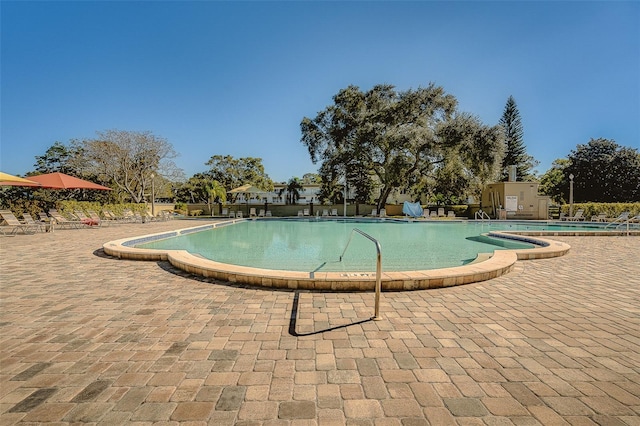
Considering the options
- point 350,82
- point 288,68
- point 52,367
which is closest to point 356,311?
point 52,367

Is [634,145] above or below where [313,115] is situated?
below

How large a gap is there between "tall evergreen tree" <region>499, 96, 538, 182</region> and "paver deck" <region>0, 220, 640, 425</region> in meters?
35.0

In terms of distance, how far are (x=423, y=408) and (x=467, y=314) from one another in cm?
174

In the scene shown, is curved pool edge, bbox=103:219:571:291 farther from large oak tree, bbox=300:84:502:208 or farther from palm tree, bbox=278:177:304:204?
palm tree, bbox=278:177:304:204

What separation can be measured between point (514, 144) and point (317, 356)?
39.6 meters

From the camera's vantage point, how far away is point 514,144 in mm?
33438

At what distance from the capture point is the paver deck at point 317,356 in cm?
158

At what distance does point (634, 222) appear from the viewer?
15.6 metres

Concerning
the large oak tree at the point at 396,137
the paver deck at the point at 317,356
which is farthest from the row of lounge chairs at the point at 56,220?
the large oak tree at the point at 396,137

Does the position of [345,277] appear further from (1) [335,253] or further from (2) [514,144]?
(2) [514,144]

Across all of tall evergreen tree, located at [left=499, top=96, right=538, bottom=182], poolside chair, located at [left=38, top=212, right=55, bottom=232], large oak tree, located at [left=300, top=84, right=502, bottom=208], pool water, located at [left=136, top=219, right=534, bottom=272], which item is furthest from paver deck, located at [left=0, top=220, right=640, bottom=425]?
tall evergreen tree, located at [left=499, top=96, right=538, bottom=182]

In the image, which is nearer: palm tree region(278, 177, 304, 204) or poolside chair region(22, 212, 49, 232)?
poolside chair region(22, 212, 49, 232)

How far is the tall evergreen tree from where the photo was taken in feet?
109

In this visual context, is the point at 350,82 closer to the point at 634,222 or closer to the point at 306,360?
the point at 634,222
